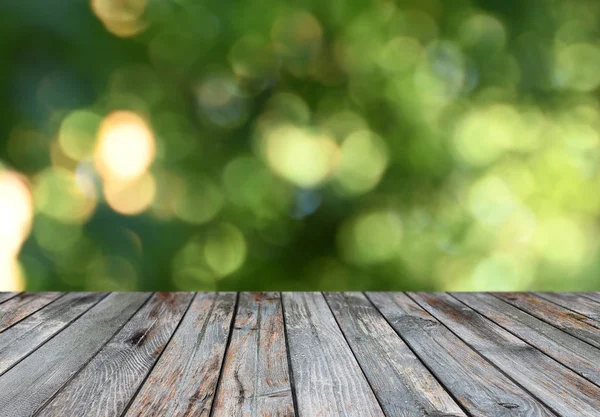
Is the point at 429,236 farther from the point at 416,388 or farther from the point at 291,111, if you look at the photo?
the point at 416,388

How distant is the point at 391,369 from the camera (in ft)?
3.85

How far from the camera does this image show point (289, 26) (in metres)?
2.04

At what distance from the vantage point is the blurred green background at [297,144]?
203cm

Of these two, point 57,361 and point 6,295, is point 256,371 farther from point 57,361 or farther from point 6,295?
point 6,295

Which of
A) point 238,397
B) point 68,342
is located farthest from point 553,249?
point 68,342

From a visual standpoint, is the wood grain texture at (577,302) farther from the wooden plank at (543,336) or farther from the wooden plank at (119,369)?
the wooden plank at (119,369)

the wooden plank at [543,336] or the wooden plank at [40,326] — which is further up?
the wooden plank at [543,336]

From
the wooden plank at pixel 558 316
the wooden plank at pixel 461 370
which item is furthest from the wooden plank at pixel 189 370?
the wooden plank at pixel 558 316

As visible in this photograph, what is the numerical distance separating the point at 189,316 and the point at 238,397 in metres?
0.60

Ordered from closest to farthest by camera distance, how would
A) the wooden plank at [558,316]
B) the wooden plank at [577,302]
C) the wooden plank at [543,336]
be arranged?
1. the wooden plank at [543,336]
2. the wooden plank at [558,316]
3. the wooden plank at [577,302]

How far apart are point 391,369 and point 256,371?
27 centimetres

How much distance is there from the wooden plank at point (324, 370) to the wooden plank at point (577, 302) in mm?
751

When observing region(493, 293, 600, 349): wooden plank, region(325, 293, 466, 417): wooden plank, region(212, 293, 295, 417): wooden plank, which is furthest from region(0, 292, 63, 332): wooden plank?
region(493, 293, 600, 349): wooden plank

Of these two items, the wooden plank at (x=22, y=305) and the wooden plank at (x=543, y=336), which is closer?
the wooden plank at (x=543, y=336)
